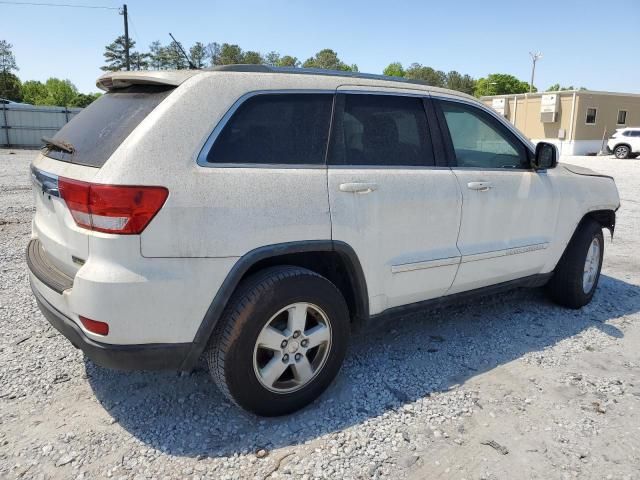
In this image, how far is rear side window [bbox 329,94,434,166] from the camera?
3.01 metres

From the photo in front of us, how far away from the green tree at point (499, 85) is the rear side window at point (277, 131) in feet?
298

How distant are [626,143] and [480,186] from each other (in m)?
30.0

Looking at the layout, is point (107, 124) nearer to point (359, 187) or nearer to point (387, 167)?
point (359, 187)

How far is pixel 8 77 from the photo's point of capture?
207 ft

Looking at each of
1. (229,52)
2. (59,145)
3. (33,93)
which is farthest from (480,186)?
(33,93)

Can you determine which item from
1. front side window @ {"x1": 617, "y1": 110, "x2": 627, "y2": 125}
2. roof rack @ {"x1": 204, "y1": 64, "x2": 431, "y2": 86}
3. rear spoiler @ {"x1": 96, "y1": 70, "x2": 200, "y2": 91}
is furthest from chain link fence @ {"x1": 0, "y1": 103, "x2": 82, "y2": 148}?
front side window @ {"x1": 617, "y1": 110, "x2": 627, "y2": 125}

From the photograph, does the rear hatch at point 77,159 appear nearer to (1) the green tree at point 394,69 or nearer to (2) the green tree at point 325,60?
(2) the green tree at point 325,60

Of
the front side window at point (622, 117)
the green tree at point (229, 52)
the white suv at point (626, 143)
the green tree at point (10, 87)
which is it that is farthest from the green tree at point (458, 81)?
the green tree at point (10, 87)

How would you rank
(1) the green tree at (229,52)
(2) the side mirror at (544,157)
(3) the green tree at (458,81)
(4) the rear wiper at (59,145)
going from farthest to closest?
(3) the green tree at (458,81)
(1) the green tree at (229,52)
(2) the side mirror at (544,157)
(4) the rear wiper at (59,145)

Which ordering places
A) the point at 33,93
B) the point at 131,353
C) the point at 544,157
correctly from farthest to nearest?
the point at 33,93, the point at 544,157, the point at 131,353

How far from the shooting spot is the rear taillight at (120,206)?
7.46 ft

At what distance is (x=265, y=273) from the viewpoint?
267 centimetres

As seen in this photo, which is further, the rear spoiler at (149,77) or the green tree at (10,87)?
the green tree at (10,87)

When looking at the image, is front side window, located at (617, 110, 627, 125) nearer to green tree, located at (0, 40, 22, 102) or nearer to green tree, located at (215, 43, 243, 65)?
green tree, located at (215, 43, 243, 65)
